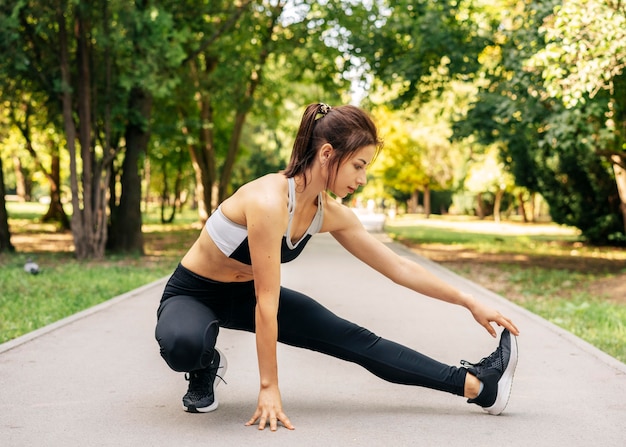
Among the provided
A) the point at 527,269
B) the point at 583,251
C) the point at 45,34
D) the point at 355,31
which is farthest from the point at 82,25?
the point at 583,251

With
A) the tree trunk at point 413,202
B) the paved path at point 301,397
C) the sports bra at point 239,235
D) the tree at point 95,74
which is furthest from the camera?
the tree trunk at point 413,202

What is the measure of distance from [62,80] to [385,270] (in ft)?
44.2

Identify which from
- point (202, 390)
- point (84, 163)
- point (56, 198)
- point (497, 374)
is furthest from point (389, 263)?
point (56, 198)

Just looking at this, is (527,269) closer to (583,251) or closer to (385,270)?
(583,251)

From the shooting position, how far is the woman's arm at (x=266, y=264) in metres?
3.98

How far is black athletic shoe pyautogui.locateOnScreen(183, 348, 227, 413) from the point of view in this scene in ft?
15.1

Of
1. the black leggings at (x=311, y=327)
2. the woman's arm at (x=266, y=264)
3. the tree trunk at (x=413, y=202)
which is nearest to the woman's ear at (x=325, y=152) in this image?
the woman's arm at (x=266, y=264)

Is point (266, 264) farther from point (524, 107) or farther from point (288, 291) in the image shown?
point (524, 107)

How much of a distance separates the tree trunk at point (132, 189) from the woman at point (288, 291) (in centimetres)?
1428

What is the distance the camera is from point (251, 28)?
2414cm

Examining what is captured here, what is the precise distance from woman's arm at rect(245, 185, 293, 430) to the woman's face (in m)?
0.29

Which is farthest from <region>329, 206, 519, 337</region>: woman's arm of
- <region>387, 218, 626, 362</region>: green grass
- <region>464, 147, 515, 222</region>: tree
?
<region>464, 147, 515, 222</region>: tree

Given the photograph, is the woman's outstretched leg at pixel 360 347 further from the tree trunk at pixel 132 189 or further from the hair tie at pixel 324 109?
the tree trunk at pixel 132 189

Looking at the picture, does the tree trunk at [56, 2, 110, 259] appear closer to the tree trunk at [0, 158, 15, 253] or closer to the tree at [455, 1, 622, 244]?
the tree trunk at [0, 158, 15, 253]
